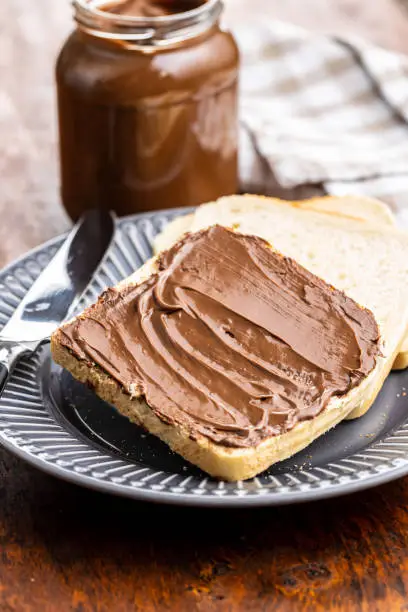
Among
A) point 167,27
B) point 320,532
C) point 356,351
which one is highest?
point 167,27

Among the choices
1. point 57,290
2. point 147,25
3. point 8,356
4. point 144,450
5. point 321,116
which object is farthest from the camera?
point 321,116

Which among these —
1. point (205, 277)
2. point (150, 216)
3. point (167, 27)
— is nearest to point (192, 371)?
point (205, 277)

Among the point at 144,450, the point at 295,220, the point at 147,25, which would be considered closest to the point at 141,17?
the point at 147,25

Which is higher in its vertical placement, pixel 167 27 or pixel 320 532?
pixel 167 27

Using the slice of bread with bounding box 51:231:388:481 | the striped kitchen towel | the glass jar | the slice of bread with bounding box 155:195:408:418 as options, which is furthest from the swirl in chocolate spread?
the striped kitchen towel

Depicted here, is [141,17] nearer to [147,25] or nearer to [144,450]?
[147,25]

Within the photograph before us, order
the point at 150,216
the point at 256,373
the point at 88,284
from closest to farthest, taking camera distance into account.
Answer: the point at 256,373 → the point at 88,284 → the point at 150,216

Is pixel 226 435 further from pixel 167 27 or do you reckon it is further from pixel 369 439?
pixel 167 27
